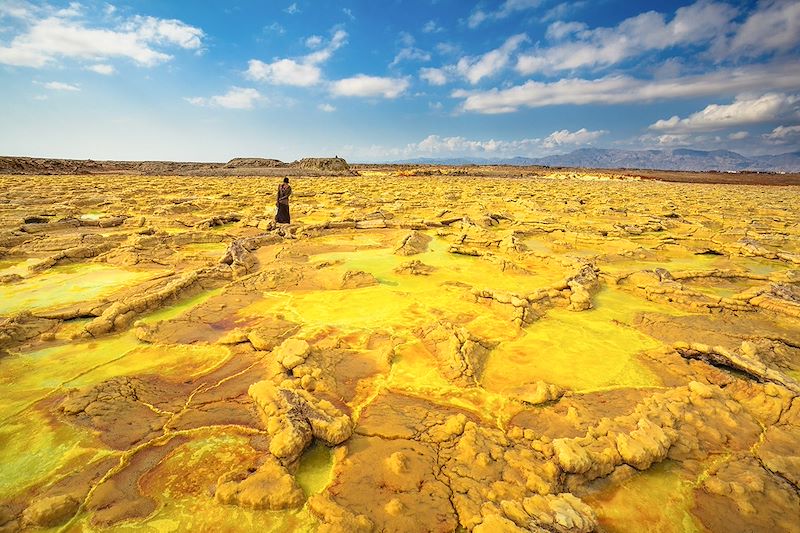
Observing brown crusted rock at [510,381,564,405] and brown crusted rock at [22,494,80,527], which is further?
brown crusted rock at [510,381,564,405]

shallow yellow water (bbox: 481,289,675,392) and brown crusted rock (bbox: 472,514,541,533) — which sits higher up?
brown crusted rock (bbox: 472,514,541,533)

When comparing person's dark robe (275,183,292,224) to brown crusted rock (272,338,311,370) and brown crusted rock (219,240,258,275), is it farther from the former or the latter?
brown crusted rock (272,338,311,370)

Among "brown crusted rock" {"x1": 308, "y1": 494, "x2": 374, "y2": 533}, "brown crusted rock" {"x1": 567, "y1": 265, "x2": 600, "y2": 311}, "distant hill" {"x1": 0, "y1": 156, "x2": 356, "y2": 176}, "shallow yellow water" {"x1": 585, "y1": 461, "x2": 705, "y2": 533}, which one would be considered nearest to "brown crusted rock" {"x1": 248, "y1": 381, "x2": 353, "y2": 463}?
"brown crusted rock" {"x1": 308, "y1": 494, "x2": 374, "y2": 533}

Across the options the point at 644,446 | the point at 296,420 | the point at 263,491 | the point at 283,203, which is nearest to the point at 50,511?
the point at 263,491

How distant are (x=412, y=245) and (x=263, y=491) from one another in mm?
6794

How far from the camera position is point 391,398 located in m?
3.18

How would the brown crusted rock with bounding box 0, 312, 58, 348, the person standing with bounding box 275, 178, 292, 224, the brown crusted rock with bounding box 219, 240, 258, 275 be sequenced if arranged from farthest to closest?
the person standing with bounding box 275, 178, 292, 224 → the brown crusted rock with bounding box 219, 240, 258, 275 → the brown crusted rock with bounding box 0, 312, 58, 348

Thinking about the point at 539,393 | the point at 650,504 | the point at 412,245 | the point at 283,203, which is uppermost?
the point at 283,203

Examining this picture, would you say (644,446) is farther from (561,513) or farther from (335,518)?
(335,518)

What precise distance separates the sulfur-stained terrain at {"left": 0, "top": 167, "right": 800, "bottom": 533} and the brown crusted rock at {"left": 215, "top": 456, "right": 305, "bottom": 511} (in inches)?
0.4

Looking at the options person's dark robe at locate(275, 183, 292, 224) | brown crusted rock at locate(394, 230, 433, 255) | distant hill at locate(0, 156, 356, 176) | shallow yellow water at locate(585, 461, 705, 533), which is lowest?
shallow yellow water at locate(585, 461, 705, 533)

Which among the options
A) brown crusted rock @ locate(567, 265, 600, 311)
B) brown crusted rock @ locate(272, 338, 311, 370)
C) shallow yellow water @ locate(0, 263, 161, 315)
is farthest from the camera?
brown crusted rock @ locate(567, 265, 600, 311)

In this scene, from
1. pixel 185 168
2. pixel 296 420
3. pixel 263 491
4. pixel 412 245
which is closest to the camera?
pixel 263 491

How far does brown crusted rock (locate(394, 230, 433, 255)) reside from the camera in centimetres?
829
